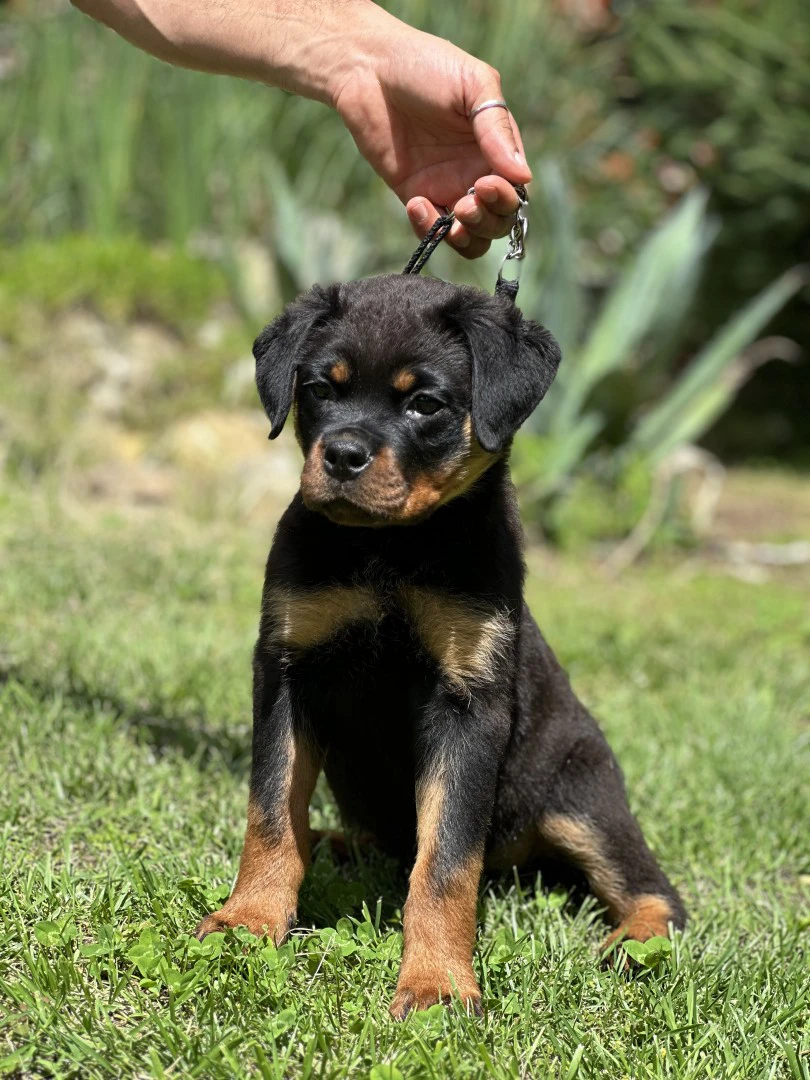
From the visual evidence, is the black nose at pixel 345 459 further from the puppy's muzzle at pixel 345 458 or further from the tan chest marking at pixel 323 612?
the tan chest marking at pixel 323 612

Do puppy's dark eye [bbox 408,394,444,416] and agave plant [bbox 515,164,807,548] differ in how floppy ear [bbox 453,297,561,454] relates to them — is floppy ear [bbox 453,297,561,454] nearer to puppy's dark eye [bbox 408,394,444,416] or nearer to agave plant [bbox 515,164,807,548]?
puppy's dark eye [bbox 408,394,444,416]

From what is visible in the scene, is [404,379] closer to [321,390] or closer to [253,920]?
[321,390]

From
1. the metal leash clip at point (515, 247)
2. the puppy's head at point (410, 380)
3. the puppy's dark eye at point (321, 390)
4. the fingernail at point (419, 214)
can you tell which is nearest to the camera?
the puppy's head at point (410, 380)

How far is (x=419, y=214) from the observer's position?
311 centimetres

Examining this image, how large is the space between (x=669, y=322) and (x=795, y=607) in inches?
83.3

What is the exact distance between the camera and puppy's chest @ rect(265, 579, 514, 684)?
99.1 inches

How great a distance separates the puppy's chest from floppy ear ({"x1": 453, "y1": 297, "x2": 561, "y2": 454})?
35 centimetres

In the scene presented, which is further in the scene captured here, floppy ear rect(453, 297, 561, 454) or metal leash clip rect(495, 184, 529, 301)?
metal leash clip rect(495, 184, 529, 301)

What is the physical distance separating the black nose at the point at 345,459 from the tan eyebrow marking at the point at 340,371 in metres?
0.22

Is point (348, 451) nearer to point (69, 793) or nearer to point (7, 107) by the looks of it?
point (69, 793)

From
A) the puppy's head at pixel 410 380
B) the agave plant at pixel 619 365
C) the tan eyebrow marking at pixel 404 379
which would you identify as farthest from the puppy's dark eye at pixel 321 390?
the agave plant at pixel 619 365

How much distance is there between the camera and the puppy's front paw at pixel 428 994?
7.36ft

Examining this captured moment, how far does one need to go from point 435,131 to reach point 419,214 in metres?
0.29

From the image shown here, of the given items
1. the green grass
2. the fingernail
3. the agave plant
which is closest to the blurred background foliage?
the agave plant
